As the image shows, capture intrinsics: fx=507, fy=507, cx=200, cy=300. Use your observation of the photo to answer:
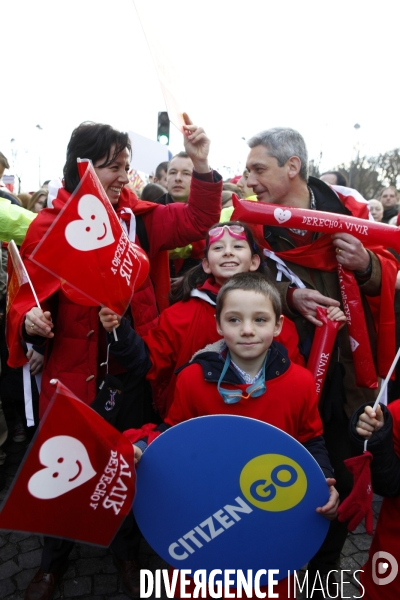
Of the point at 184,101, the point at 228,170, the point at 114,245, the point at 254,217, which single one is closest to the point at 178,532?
the point at 114,245

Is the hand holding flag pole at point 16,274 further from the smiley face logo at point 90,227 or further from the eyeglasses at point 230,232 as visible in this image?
the eyeglasses at point 230,232

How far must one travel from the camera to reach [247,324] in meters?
1.93

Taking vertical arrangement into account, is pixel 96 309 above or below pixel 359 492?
above

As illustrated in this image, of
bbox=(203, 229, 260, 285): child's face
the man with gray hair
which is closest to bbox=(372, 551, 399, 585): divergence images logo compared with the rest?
the man with gray hair

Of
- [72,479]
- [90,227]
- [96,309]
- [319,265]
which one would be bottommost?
[72,479]

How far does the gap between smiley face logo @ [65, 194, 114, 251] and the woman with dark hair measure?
18.4 inches

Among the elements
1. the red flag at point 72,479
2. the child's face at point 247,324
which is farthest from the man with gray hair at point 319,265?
the red flag at point 72,479

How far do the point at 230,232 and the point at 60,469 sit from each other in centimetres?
127

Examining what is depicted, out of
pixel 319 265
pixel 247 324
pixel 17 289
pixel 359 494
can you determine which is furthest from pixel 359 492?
pixel 17 289

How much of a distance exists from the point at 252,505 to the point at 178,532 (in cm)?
28

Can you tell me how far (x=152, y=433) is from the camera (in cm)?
192

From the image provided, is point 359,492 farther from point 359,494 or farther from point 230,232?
point 230,232

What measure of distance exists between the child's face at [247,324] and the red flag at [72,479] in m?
0.54

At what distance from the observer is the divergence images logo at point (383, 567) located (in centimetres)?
186
